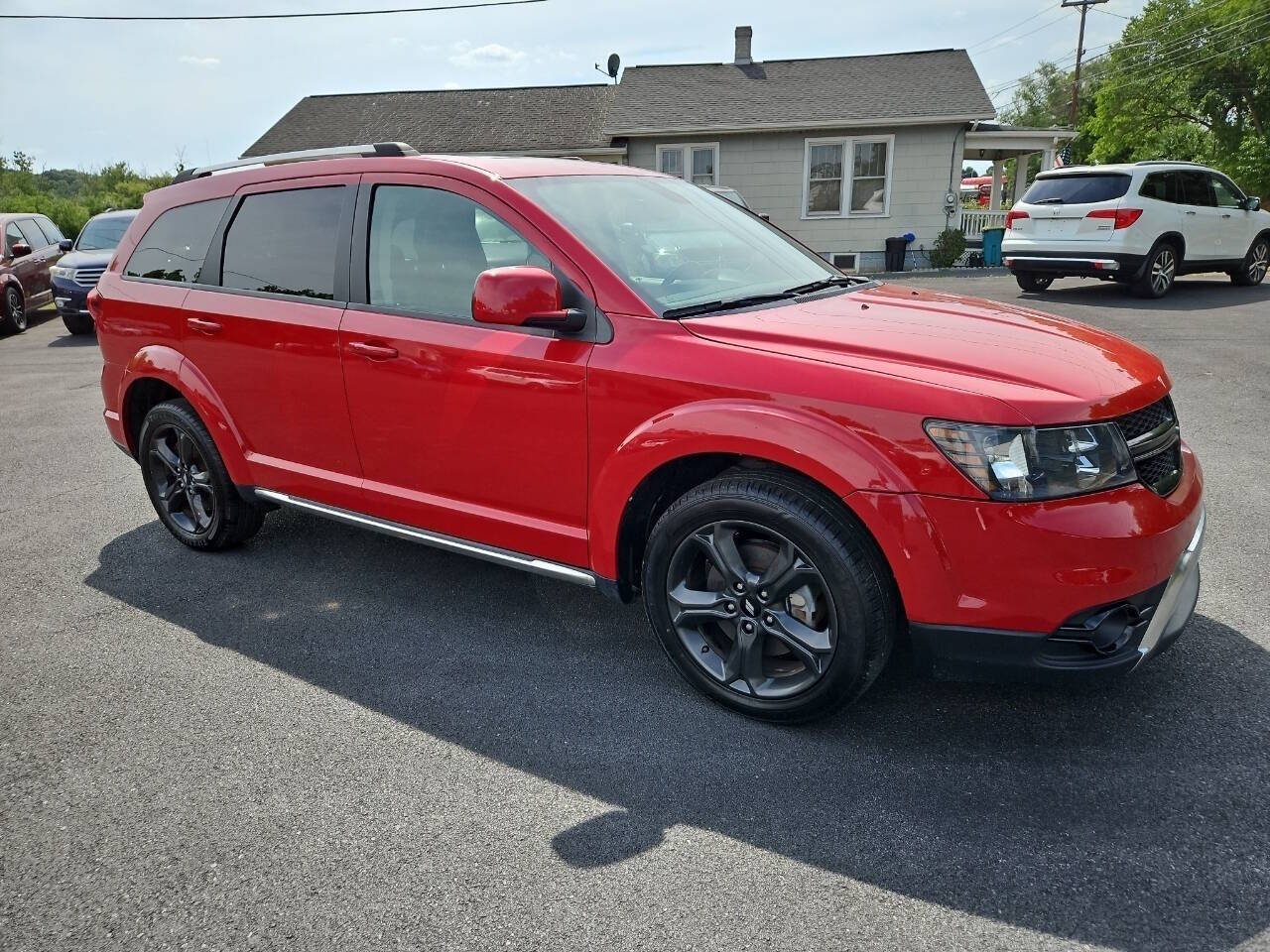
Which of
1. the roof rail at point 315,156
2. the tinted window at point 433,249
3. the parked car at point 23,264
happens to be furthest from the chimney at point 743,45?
the tinted window at point 433,249

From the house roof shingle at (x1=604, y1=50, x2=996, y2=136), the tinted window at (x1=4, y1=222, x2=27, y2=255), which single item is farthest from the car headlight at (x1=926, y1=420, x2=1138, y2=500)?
the house roof shingle at (x1=604, y1=50, x2=996, y2=136)

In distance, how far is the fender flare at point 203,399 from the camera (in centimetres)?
443

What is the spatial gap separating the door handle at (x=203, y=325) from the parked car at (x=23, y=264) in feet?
40.8

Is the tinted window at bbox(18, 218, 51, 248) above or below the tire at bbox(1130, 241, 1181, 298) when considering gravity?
above

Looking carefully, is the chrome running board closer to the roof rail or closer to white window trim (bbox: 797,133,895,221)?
the roof rail

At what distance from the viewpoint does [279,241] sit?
418 centimetres

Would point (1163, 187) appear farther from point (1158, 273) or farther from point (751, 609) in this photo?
point (751, 609)

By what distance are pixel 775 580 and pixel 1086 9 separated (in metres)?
61.9

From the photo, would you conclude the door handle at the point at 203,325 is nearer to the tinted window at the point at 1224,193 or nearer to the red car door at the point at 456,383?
the red car door at the point at 456,383

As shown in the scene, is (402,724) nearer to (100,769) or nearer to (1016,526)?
(100,769)

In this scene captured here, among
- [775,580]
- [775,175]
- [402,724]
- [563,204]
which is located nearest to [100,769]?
Answer: [402,724]

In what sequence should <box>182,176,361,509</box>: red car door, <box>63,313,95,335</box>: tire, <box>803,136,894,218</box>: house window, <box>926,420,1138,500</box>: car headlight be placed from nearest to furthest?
<box>926,420,1138,500</box>: car headlight → <box>182,176,361,509</box>: red car door → <box>63,313,95,335</box>: tire → <box>803,136,894,218</box>: house window

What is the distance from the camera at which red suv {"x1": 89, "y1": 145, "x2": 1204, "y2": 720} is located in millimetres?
2621

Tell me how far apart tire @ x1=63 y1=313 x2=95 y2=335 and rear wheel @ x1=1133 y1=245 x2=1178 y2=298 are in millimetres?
15273
